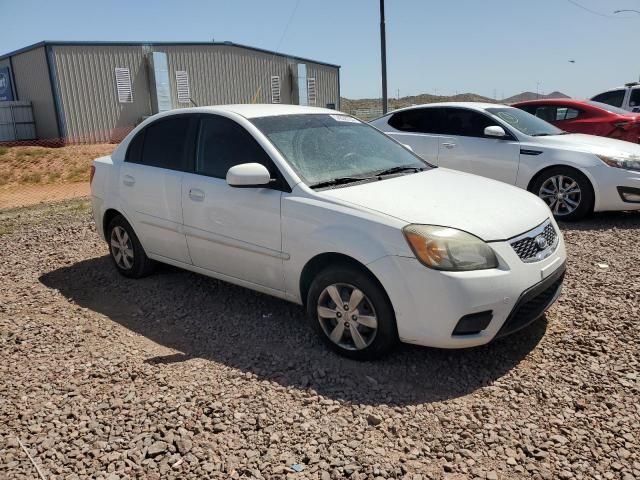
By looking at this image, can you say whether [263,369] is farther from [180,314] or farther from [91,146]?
[91,146]

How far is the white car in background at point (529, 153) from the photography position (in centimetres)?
682

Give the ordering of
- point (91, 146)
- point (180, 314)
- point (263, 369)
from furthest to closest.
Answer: point (91, 146) → point (180, 314) → point (263, 369)

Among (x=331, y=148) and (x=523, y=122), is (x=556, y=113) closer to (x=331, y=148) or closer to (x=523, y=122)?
(x=523, y=122)

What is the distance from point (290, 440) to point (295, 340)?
46.5 inches

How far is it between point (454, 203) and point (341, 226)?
2.52 ft

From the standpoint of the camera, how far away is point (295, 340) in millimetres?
3977

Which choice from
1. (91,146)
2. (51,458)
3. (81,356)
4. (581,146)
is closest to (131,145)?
(81,356)

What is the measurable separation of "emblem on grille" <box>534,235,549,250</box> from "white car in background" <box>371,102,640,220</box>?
3.81 meters

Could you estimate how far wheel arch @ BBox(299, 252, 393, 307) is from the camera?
3.40 metres

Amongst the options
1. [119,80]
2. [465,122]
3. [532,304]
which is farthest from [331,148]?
[119,80]

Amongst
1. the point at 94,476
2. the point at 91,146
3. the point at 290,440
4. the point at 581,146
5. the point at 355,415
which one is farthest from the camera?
the point at 91,146

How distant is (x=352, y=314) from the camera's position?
3508 mm

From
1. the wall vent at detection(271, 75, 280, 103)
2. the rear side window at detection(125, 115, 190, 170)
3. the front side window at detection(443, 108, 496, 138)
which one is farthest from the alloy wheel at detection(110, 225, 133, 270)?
the wall vent at detection(271, 75, 280, 103)

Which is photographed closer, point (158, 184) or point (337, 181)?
point (337, 181)
